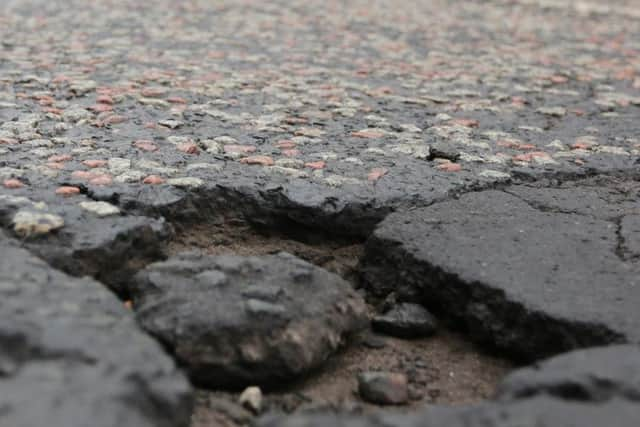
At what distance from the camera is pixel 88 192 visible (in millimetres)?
2471

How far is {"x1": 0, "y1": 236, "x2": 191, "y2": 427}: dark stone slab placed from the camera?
143cm

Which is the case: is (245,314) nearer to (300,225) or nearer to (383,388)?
(383,388)

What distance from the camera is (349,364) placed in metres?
2.06

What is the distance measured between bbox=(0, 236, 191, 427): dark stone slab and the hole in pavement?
22 centimetres

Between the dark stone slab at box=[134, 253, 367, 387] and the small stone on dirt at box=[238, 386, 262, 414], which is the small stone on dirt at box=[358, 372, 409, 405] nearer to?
the dark stone slab at box=[134, 253, 367, 387]

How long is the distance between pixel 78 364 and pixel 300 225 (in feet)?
3.78

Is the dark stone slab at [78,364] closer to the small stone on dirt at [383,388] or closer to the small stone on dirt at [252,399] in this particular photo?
the small stone on dirt at [252,399]

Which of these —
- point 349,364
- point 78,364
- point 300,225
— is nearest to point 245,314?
point 349,364

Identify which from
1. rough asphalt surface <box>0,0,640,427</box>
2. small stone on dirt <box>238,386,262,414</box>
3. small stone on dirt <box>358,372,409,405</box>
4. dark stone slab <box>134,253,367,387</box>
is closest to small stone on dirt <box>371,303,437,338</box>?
rough asphalt surface <box>0,0,640,427</box>

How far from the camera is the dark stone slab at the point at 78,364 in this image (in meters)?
1.43

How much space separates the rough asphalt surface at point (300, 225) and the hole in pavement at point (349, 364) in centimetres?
5

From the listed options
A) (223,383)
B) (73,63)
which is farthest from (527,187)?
(73,63)

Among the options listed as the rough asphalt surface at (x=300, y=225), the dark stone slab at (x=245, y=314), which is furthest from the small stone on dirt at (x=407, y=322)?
the dark stone slab at (x=245, y=314)

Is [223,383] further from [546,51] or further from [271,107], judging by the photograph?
[546,51]
